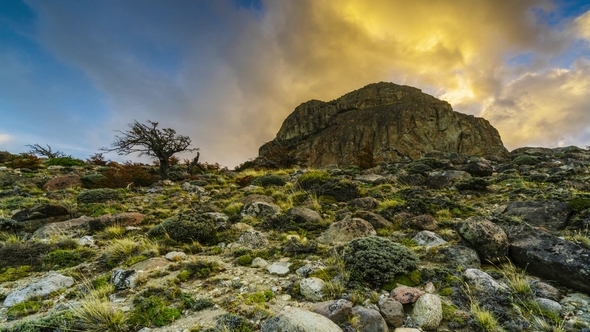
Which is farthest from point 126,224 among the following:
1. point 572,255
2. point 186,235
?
point 572,255

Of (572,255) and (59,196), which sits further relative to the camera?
(59,196)

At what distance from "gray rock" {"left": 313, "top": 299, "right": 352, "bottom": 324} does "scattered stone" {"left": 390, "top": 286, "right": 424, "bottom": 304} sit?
2.93 ft

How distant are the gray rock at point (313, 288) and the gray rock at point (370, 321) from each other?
0.74m

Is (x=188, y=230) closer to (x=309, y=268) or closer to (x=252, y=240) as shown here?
(x=252, y=240)

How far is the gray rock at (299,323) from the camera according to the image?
3.07 metres

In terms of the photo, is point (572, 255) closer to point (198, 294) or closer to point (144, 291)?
point (198, 294)

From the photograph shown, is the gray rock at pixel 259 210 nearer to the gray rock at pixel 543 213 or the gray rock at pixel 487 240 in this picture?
the gray rock at pixel 487 240

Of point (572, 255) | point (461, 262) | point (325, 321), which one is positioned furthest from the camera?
point (461, 262)

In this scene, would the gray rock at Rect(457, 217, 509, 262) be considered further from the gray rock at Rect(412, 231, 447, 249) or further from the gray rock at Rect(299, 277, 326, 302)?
the gray rock at Rect(299, 277, 326, 302)

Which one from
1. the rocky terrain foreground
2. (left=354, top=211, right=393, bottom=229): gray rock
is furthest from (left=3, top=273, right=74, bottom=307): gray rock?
(left=354, top=211, right=393, bottom=229): gray rock

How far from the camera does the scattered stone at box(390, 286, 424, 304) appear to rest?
13.0 ft

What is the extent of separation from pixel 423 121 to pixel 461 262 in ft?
192

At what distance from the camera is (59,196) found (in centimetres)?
1255

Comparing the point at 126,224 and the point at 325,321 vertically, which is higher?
the point at 126,224
